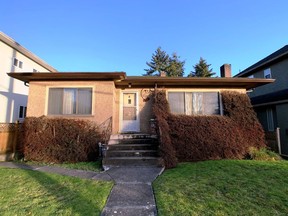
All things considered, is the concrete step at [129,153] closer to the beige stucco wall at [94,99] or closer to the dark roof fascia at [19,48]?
the beige stucco wall at [94,99]

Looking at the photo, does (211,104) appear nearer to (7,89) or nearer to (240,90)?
(240,90)

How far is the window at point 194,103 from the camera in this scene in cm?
1051

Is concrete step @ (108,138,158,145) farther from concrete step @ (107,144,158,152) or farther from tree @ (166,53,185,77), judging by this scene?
tree @ (166,53,185,77)

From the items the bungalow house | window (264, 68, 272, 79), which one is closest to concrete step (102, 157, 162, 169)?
the bungalow house

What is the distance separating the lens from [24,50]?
14.8 metres

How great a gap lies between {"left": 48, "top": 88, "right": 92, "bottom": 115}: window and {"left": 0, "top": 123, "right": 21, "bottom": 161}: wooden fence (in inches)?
67.9

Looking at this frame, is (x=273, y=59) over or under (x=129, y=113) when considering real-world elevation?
over

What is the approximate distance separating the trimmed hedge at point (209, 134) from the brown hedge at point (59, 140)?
3.21m

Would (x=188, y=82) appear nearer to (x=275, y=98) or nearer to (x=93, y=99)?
(x=93, y=99)

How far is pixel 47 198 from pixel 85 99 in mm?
5963

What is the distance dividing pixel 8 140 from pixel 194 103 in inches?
363

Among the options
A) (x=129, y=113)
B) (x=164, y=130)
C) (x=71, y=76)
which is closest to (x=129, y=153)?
(x=164, y=130)

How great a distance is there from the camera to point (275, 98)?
1286cm

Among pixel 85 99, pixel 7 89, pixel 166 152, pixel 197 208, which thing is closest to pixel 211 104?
pixel 166 152
